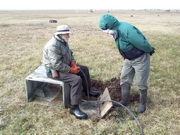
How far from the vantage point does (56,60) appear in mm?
3488

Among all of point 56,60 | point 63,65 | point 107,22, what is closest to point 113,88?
point 63,65

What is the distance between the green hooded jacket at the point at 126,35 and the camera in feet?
10.3

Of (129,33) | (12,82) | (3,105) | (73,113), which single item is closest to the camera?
(129,33)

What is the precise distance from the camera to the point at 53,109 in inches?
151

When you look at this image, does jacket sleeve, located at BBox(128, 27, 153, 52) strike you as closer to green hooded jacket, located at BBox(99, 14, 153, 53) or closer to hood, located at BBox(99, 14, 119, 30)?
green hooded jacket, located at BBox(99, 14, 153, 53)

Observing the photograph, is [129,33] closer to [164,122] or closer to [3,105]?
[164,122]

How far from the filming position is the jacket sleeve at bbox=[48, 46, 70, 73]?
348cm

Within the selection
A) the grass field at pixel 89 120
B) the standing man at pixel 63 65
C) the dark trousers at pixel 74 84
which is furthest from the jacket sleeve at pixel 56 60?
the grass field at pixel 89 120

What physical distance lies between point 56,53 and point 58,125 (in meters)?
1.31

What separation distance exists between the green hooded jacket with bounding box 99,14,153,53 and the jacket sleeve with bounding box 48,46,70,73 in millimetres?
991

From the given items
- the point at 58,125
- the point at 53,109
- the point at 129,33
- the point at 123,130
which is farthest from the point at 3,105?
the point at 129,33

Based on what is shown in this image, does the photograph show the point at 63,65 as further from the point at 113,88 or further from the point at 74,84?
the point at 113,88

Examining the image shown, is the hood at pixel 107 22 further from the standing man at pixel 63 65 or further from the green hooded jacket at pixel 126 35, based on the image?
the standing man at pixel 63 65

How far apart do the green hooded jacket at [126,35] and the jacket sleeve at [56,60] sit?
3.25 feet
